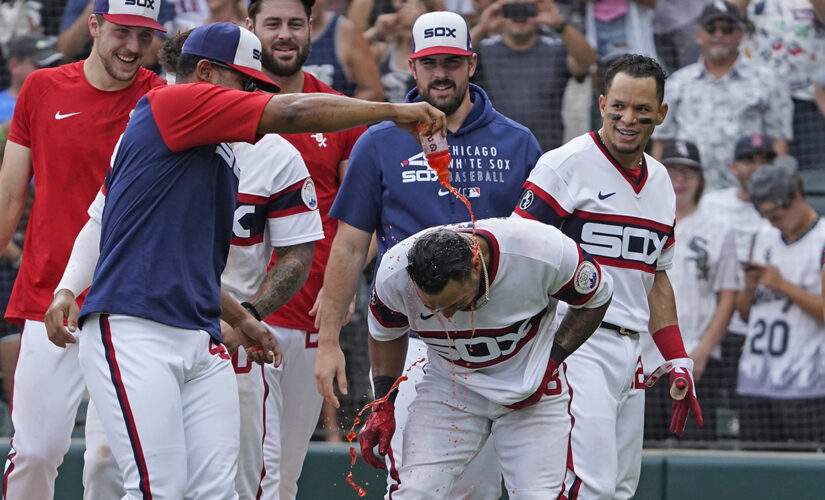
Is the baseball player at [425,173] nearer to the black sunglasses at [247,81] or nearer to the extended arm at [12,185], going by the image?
the black sunglasses at [247,81]

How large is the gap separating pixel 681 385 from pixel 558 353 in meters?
0.81

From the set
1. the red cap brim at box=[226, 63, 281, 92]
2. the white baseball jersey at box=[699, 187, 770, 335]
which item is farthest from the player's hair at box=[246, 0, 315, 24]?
the white baseball jersey at box=[699, 187, 770, 335]

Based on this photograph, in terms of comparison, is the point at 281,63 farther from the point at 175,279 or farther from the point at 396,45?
the point at 396,45

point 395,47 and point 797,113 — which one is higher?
point 395,47

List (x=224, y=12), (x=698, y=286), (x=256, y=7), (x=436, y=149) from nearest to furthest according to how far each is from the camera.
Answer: (x=436, y=149) → (x=256, y=7) → (x=698, y=286) → (x=224, y=12)

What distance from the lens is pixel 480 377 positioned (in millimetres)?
4402

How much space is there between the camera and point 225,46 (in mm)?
4102

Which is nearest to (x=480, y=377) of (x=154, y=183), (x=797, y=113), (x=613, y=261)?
(x=613, y=261)

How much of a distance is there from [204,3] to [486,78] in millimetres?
2027

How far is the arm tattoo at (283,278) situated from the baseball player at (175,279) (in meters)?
0.76

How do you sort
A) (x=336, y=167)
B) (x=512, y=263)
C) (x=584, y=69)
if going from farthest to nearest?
(x=584, y=69) → (x=336, y=167) → (x=512, y=263)

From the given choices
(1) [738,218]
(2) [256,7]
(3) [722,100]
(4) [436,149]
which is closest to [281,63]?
(2) [256,7]

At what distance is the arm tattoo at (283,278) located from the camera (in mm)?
4867

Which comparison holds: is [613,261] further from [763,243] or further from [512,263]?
[763,243]
